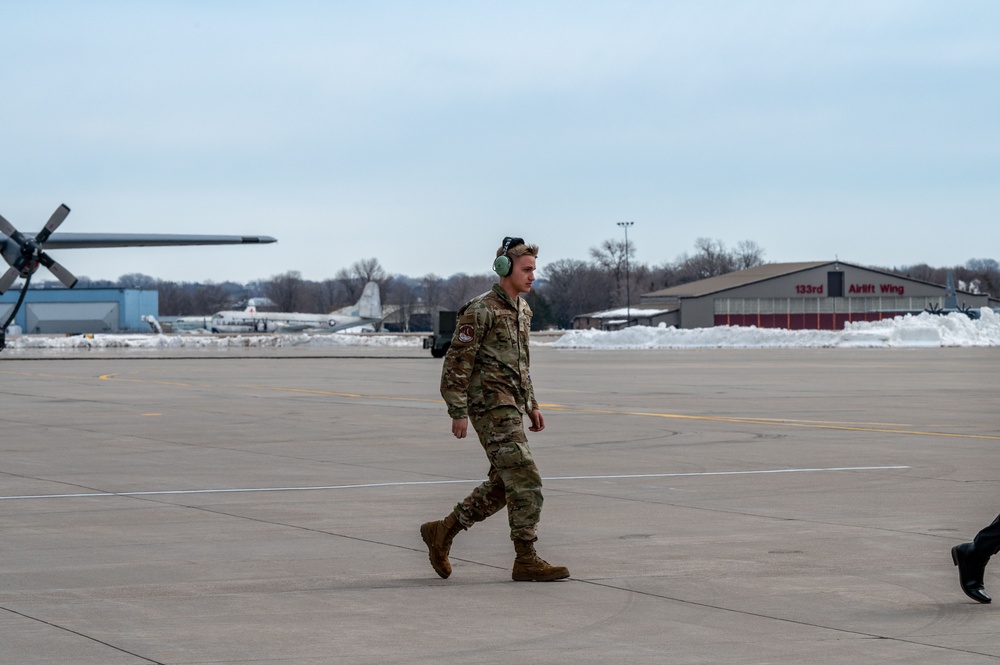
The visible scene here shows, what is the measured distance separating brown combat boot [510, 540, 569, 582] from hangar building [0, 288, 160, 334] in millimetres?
139988

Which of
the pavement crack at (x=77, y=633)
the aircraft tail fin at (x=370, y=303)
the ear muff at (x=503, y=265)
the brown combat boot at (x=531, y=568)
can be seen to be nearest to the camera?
the pavement crack at (x=77, y=633)

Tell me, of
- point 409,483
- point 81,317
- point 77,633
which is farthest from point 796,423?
point 81,317

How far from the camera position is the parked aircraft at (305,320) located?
434 ft

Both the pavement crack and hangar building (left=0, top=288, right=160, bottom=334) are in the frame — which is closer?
the pavement crack

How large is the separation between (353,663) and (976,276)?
176m

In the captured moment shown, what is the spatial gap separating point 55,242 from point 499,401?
4701 cm

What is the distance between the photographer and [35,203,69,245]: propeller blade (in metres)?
49.6

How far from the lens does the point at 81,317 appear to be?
141 metres

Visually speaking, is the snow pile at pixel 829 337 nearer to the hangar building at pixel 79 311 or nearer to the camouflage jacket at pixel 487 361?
the camouflage jacket at pixel 487 361

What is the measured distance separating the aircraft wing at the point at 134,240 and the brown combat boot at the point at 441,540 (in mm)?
43196

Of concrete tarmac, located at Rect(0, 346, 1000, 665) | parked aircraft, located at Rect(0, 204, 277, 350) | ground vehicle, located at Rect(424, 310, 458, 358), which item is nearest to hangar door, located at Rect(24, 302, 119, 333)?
parked aircraft, located at Rect(0, 204, 277, 350)

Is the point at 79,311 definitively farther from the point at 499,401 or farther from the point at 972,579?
the point at 972,579

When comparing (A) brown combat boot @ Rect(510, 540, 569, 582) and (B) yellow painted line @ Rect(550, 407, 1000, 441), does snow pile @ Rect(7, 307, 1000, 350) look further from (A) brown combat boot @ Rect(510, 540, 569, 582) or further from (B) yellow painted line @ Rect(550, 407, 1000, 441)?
(A) brown combat boot @ Rect(510, 540, 569, 582)

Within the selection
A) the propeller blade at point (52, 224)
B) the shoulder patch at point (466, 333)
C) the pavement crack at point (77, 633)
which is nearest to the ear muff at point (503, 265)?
the shoulder patch at point (466, 333)
